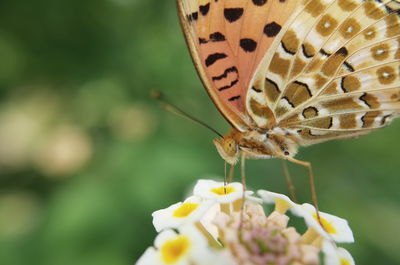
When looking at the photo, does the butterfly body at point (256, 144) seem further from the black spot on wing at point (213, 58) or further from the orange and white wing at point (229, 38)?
the black spot on wing at point (213, 58)

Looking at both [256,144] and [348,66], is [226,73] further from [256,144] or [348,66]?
[348,66]

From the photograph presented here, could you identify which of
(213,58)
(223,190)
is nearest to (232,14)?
(213,58)

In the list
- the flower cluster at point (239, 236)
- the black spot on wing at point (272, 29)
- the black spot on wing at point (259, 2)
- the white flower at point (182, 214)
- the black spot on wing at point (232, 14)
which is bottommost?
the flower cluster at point (239, 236)

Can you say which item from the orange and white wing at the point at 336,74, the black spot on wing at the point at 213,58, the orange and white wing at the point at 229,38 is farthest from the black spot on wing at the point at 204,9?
the orange and white wing at the point at 336,74

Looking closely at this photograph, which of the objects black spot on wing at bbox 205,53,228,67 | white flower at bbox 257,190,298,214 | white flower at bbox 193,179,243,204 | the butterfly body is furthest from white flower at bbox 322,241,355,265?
black spot on wing at bbox 205,53,228,67

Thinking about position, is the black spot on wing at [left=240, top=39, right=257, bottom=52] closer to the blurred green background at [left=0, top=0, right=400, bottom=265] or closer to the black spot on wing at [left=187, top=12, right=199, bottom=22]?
the black spot on wing at [left=187, top=12, right=199, bottom=22]

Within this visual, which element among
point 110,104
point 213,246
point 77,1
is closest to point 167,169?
point 110,104

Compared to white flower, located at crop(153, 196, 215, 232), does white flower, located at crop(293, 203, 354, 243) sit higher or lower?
lower

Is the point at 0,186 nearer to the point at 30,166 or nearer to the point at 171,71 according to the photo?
the point at 30,166
